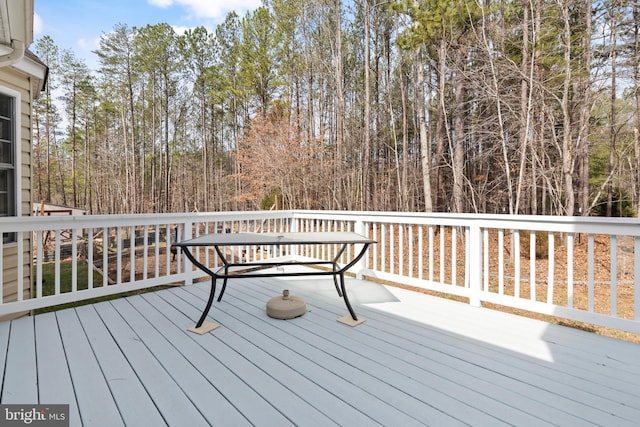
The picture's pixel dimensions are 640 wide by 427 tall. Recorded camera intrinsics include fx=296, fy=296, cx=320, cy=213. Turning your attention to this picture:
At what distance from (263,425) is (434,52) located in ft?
31.9

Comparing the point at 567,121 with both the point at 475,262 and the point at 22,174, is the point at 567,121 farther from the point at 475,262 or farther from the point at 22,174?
the point at 22,174

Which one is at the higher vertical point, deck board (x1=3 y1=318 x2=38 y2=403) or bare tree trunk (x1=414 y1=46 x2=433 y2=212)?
bare tree trunk (x1=414 y1=46 x2=433 y2=212)

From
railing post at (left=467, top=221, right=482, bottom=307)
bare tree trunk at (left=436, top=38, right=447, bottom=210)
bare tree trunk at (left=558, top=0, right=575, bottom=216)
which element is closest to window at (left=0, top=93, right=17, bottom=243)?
railing post at (left=467, top=221, right=482, bottom=307)

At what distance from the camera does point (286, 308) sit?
2.55 metres

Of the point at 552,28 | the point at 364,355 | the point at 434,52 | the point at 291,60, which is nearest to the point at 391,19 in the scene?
the point at 434,52

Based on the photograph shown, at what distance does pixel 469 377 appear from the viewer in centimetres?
168

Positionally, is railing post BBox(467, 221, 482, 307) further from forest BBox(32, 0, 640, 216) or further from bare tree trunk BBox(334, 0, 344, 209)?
bare tree trunk BBox(334, 0, 344, 209)

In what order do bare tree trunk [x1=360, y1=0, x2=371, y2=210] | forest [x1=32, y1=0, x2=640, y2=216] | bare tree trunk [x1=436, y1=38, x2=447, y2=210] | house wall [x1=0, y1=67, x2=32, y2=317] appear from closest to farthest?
house wall [x1=0, y1=67, x2=32, y2=317]
forest [x1=32, y1=0, x2=640, y2=216]
bare tree trunk [x1=436, y1=38, x2=447, y2=210]
bare tree trunk [x1=360, y1=0, x2=371, y2=210]

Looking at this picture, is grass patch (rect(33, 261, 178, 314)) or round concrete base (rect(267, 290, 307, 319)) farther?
grass patch (rect(33, 261, 178, 314))

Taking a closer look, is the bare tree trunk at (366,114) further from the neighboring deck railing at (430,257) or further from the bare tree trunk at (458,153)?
the neighboring deck railing at (430,257)

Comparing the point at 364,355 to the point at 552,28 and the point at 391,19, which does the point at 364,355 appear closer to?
the point at 552,28

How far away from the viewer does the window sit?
357 cm
